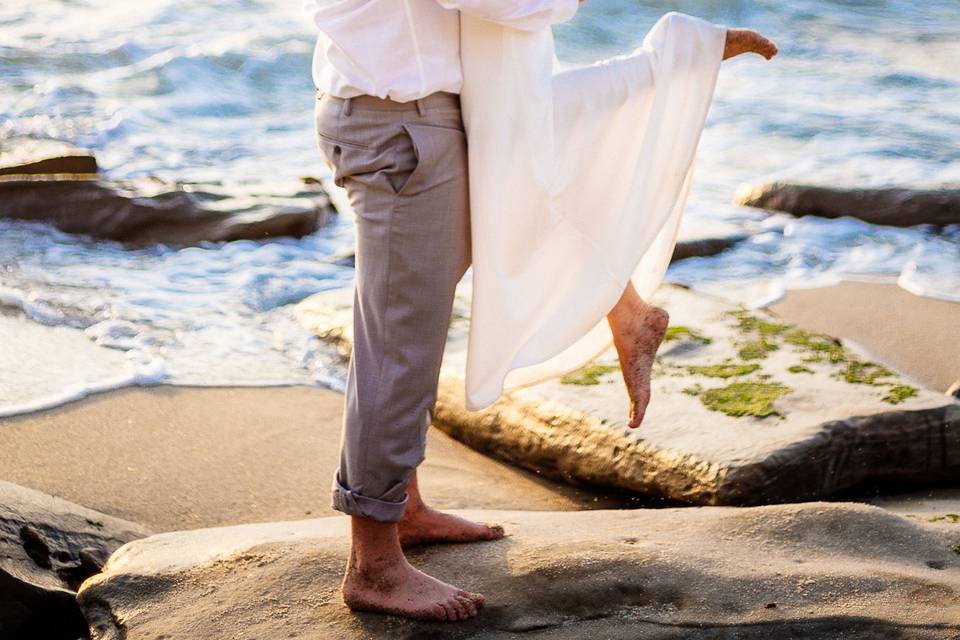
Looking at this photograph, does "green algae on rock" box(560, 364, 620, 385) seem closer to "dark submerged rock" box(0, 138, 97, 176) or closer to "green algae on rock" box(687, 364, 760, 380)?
"green algae on rock" box(687, 364, 760, 380)

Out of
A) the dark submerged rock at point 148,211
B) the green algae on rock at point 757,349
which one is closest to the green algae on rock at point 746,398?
the green algae on rock at point 757,349

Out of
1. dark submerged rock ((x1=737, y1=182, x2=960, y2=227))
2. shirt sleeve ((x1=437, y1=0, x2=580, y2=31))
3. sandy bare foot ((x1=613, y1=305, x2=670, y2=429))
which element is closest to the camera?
shirt sleeve ((x1=437, y1=0, x2=580, y2=31))

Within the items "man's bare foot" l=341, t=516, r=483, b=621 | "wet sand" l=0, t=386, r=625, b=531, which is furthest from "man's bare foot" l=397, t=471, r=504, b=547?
"wet sand" l=0, t=386, r=625, b=531

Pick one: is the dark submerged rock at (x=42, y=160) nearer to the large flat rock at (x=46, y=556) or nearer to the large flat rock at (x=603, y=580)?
the large flat rock at (x=46, y=556)

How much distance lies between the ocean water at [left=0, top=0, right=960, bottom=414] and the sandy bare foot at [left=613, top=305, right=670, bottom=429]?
7.18ft

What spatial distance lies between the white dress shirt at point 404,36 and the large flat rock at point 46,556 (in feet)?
4.38

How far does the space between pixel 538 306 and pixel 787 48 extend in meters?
10.9

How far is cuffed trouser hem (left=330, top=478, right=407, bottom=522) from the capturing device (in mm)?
2488

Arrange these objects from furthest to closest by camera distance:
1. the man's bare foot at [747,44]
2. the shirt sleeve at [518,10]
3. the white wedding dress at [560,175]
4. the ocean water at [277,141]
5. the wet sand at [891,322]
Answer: the ocean water at [277,141]
the wet sand at [891,322]
the man's bare foot at [747,44]
the white wedding dress at [560,175]
the shirt sleeve at [518,10]

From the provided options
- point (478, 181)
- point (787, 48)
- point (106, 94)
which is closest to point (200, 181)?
point (106, 94)

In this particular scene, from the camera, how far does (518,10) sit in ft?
7.50

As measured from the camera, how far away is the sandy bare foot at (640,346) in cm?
276

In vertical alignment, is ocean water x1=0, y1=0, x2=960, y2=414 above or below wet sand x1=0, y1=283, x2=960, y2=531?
below

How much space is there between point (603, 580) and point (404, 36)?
1211mm
